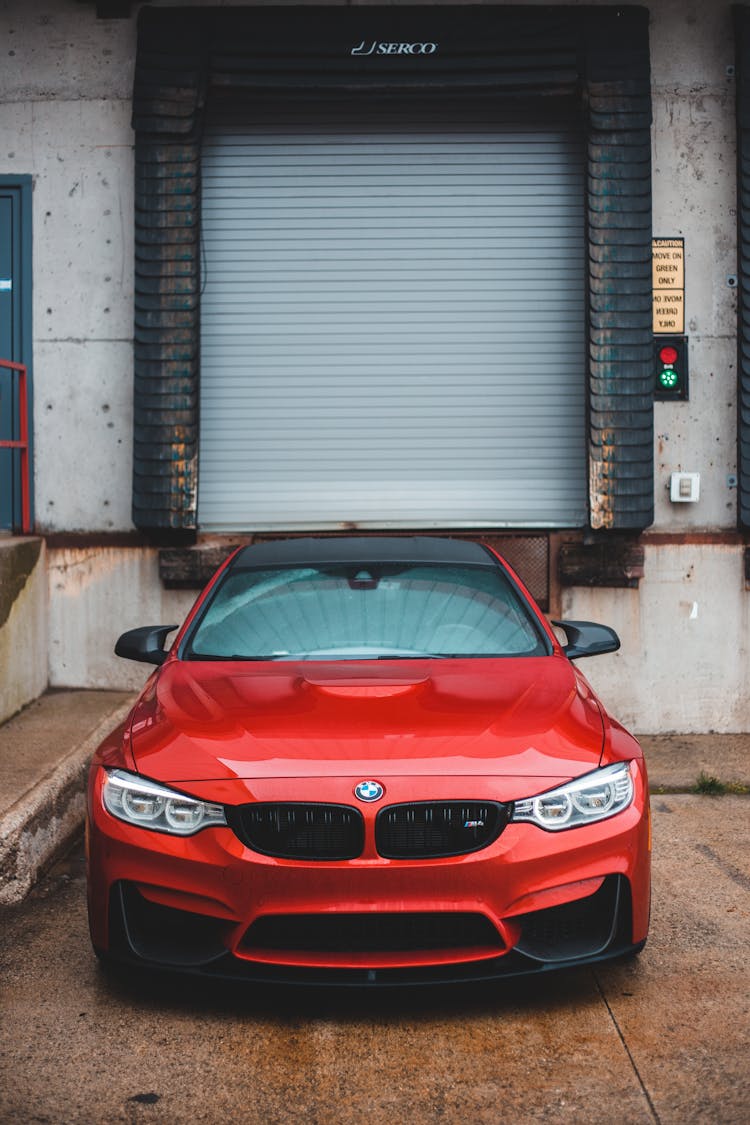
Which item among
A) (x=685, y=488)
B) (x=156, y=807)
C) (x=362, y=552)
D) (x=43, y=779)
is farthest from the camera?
(x=685, y=488)

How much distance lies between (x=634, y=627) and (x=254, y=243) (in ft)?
12.0

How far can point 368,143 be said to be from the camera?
330 inches

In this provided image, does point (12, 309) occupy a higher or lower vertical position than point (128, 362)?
higher

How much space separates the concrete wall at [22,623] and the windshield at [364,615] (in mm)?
2595

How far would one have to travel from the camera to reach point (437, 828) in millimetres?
3590

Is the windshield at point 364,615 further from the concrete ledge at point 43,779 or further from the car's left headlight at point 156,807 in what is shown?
the concrete ledge at point 43,779

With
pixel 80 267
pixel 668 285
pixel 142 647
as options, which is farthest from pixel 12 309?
pixel 668 285

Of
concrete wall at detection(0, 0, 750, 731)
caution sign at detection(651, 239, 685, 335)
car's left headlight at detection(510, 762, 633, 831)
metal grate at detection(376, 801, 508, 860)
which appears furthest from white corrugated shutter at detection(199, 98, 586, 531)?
metal grate at detection(376, 801, 508, 860)

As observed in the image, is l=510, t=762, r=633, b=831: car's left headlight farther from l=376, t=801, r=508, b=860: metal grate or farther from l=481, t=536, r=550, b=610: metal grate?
l=481, t=536, r=550, b=610: metal grate

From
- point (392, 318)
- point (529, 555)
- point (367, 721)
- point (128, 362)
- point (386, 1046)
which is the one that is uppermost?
point (392, 318)

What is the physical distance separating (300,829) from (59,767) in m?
2.59

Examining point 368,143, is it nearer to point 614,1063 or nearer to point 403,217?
point 403,217

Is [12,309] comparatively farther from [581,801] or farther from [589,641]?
[581,801]

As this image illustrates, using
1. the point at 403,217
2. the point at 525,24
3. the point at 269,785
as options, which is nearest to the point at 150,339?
the point at 403,217
